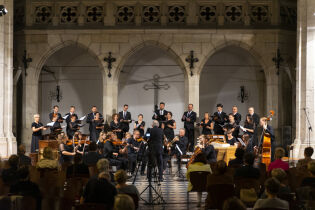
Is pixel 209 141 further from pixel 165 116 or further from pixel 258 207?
pixel 258 207

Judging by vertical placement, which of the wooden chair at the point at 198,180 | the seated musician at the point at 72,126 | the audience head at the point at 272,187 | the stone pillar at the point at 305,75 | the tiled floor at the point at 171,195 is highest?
the stone pillar at the point at 305,75

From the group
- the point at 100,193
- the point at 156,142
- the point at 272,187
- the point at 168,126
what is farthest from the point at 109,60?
the point at 272,187

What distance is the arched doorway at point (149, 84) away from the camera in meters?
19.1

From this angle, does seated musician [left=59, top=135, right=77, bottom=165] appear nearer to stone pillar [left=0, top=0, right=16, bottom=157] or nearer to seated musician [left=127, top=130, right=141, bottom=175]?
seated musician [left=127, top=130, right=141, bottom=175]

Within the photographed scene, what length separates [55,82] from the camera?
19.3m

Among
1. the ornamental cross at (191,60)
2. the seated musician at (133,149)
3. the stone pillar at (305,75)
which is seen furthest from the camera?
the ornamental cross at (191,60)

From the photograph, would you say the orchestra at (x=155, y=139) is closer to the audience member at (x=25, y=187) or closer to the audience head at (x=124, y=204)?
the audience member at (x=25, y=187)

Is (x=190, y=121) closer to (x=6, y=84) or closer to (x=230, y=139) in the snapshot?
(x=230, y=139)

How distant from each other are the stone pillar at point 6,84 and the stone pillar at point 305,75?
7755 mm

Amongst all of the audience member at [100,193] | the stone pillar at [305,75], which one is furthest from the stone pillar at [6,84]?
the audience member at [100,193]

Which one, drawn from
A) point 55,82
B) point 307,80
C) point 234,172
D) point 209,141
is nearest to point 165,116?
point 209,141

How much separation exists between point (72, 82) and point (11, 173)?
12.6m

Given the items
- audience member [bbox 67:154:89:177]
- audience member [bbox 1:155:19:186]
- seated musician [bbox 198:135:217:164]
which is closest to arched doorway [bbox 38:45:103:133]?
seated musician [bbox 198:135:217:164]

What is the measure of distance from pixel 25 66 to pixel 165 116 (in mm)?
5099
